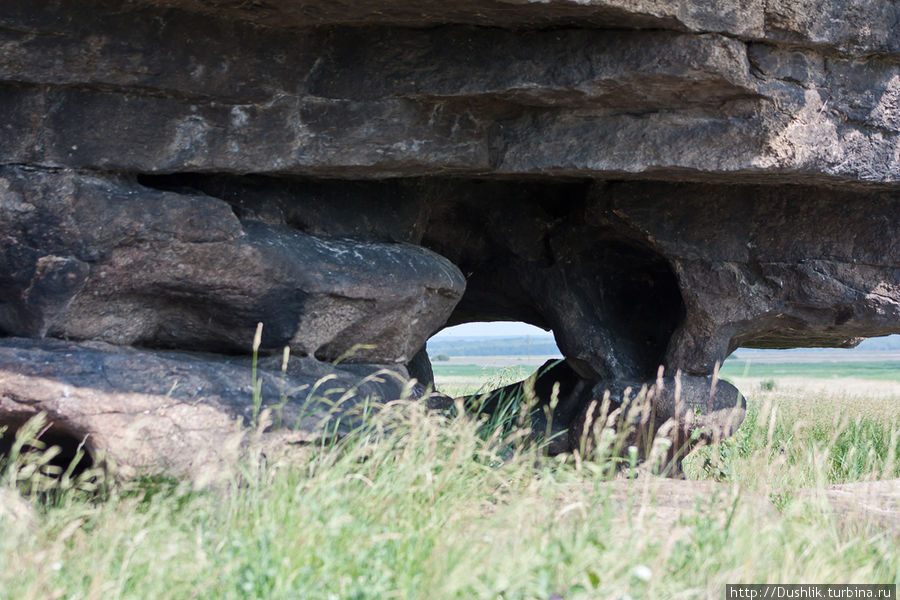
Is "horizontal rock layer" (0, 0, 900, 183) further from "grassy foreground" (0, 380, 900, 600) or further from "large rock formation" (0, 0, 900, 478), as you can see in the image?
"grassy foreground" (0, 380, 900, 600)

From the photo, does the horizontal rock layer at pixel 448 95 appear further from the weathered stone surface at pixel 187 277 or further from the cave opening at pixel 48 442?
the cave opening at pixel 48 442

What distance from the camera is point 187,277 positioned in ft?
14.5

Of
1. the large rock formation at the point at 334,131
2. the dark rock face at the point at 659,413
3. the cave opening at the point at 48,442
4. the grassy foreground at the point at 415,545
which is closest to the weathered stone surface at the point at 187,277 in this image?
the large rock formation at the point at 334,131

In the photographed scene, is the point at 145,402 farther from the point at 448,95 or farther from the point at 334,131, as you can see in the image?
the point at 448,95

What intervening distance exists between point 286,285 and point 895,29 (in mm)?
3293

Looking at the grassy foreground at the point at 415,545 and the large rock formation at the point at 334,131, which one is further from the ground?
the large rock formation at the point at 334,131

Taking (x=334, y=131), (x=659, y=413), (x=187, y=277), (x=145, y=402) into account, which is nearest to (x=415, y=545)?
(x=145, y=402)

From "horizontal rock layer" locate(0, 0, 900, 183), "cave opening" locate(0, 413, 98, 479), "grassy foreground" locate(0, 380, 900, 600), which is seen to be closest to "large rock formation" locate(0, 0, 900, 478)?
"horizontal rock layer" locate(0, 0, 900, 183)

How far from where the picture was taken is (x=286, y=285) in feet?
15.1

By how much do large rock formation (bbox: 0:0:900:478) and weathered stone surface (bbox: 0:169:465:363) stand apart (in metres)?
0.01

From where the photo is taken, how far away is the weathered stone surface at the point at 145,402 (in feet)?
11.7

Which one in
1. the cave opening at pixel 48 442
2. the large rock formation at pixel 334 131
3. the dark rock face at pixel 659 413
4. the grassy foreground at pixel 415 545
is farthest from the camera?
the dark rock face at pixel 659 413

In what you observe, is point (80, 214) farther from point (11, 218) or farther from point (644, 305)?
point (644, 305)

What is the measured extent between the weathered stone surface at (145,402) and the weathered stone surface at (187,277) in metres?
0.24
